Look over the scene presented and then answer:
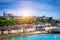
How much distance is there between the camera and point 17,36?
6.85 feet

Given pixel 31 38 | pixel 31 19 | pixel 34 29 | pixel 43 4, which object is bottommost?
pixel 31 38

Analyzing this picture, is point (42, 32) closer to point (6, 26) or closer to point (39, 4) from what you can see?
point (39, 4)

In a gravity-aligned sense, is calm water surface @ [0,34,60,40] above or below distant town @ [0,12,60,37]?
below

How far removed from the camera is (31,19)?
2.14 metres

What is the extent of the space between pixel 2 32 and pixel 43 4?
0.79 meters

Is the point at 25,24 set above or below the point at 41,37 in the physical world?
Answer: above

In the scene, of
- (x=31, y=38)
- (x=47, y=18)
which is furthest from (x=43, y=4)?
(x=31, y=38)

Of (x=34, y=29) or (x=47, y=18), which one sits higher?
(x=47, y=18)

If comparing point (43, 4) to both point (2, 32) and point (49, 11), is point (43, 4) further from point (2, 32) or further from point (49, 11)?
point (2, 32)

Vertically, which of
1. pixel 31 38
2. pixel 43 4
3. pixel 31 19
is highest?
pixel 43 4

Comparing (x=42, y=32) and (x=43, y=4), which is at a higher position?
(x=43, y=4)

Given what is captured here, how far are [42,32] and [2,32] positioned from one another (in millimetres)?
636

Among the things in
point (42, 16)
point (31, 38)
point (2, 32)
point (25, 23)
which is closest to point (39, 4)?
point (42, 16)

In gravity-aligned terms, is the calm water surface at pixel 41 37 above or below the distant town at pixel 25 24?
below
